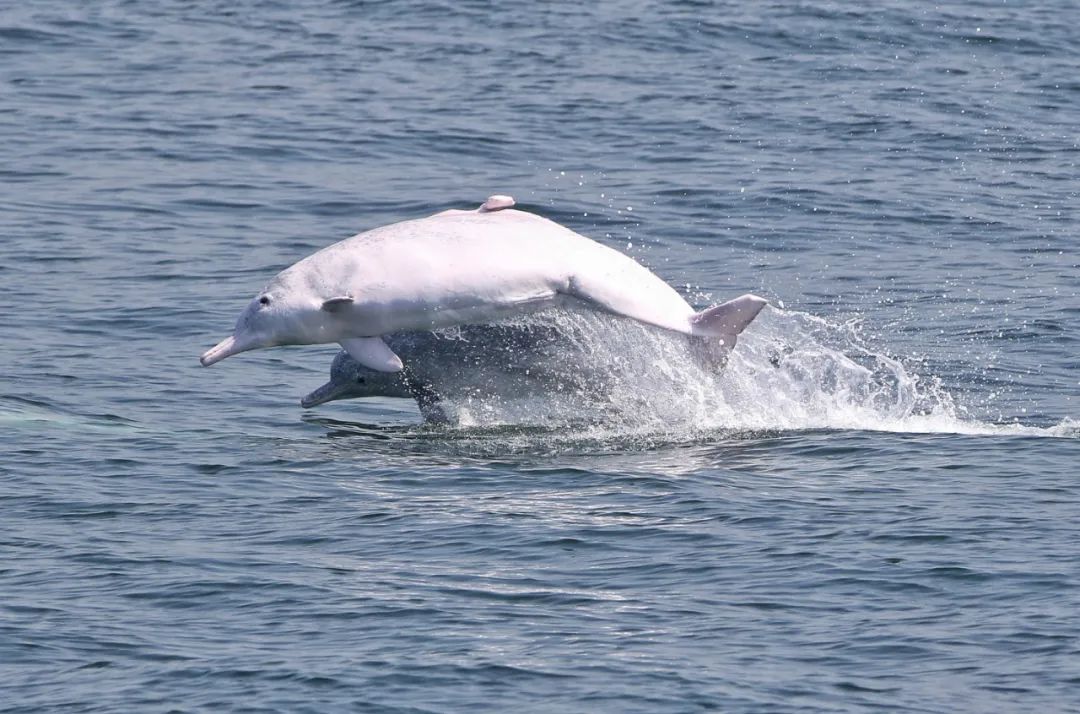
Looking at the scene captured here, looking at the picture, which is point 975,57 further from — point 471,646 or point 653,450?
point 471,646

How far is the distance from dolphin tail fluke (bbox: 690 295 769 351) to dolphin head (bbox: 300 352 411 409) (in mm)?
3407

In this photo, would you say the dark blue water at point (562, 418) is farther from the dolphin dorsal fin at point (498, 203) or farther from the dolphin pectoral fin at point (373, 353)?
the dolphin dorsal fin at point (498, 203)

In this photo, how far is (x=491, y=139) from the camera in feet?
108

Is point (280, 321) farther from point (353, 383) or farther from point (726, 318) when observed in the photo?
point (726, 318)

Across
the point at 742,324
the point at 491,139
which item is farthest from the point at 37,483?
the point at 491,139

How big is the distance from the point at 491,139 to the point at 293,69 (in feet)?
22.5

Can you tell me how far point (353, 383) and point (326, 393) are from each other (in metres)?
0.27

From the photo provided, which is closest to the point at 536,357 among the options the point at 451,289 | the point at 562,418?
the point at 562,418

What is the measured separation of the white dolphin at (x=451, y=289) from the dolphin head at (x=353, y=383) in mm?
1964

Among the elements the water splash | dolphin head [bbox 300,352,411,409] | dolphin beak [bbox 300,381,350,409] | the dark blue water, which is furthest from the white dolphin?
dolphin beak [bbox 300,381,350,409]

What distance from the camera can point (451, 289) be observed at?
1633 centimetres

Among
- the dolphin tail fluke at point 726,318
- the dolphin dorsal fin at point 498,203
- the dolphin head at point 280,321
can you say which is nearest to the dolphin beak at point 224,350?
the dolphin head at point 280,321

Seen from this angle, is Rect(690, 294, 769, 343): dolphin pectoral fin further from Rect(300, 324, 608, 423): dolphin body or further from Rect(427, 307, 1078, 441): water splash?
Rect(300, 324, 608, 423): dolphin body

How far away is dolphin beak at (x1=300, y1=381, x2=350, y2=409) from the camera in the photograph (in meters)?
18.7
